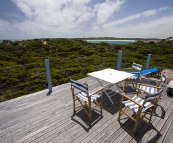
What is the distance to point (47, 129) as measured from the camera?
1.98 metres

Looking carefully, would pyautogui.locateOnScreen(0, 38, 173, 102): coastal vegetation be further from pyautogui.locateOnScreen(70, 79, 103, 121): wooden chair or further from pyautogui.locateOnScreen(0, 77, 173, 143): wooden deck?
pyautogui.locateOnScreen(70, 79, 103, 121): wooden chair

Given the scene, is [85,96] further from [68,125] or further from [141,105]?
[141,105]

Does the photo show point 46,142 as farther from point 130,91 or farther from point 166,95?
point 166,95

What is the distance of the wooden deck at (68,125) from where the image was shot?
1786 millimetres

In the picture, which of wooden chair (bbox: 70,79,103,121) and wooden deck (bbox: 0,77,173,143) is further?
wooden chair (bbox: 70,79,103,121)

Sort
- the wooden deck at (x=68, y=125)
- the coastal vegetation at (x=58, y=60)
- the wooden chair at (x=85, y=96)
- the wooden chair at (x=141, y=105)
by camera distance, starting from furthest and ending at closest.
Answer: the coastal vegetation at (x=58, y=60)
the wooden chair at (x=85, y=96)
the wooden deck at (x=68, y=125)
the wooden chair at (x=141, y=105)

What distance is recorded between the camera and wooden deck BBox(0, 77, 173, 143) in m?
1.79

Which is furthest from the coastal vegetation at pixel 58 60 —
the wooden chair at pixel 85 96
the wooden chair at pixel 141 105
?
the wooden chair at pixel 141 105

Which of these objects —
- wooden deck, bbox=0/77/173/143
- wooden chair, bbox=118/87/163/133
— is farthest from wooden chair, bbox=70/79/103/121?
wooden chair, bbox=118/87/163/133

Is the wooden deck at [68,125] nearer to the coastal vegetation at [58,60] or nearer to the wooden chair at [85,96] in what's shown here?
the wooden chair at [85,96]

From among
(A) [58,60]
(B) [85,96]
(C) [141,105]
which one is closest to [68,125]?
(B) [85,96]

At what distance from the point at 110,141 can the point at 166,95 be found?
252cm

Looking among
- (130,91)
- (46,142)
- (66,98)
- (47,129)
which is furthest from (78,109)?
(130,91)

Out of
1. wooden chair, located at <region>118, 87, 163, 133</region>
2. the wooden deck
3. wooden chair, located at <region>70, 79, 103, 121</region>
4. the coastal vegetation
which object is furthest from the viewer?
the coastal vegetation
